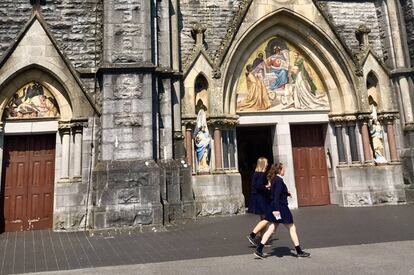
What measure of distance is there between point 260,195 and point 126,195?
3462 millimetres

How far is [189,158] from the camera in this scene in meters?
10.7

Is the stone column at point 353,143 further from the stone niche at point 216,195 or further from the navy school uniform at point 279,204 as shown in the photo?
the navy school uniform at point 279,204

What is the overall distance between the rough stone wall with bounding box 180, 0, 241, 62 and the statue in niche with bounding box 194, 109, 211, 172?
2.29 m

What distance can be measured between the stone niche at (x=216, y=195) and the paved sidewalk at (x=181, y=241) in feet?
2.59

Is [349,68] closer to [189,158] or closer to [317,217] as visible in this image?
[317,217]

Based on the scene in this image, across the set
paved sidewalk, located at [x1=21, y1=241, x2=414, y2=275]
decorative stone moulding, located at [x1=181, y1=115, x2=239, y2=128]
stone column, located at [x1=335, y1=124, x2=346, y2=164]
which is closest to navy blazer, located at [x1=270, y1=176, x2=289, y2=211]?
paved sidewalk, located at [x1=21, y1=241, x2=414, y2=275]

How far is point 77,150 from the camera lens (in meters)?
9.36

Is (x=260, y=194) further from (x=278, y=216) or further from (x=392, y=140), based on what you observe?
(x=392, y=140)

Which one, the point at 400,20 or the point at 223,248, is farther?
the point at 400,20

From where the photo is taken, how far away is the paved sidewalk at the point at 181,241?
5.47m

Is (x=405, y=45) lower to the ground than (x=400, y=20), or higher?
lower

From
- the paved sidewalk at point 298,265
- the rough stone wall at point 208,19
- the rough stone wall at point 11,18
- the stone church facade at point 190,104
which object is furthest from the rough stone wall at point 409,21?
the rough stone wall at point 11,18

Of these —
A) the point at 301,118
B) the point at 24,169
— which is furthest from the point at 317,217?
the point at 24,169

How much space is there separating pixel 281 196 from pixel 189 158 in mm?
5568
